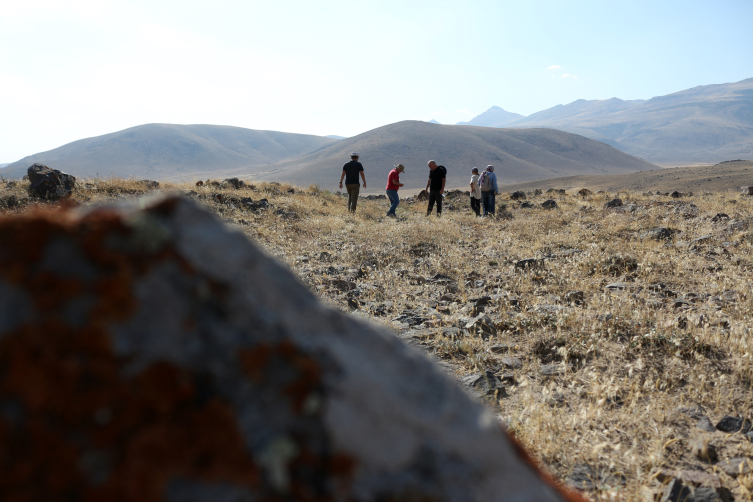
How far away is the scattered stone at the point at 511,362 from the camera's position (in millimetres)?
3365

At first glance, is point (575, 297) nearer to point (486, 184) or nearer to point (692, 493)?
point (692, 493)

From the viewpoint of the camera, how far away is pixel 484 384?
308cm

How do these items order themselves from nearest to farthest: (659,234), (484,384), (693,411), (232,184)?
(693,411), (484,384), (659,234), (232,184)

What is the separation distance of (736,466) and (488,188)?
1156cm

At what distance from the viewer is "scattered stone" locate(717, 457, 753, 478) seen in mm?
2128

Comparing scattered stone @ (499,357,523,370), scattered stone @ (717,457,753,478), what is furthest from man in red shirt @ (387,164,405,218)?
scattered stone @ (717,457,753,478)

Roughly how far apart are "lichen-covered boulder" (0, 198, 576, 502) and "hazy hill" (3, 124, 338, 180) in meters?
105

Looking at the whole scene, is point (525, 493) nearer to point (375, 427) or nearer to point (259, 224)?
point (375, 427)

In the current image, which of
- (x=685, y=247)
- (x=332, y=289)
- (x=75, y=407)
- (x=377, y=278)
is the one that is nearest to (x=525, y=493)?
(x=75, y=407)

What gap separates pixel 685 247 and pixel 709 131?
215 metres

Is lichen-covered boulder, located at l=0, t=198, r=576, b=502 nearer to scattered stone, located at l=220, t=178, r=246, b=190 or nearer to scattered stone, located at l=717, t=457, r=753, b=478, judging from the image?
scattered stone, located at l=717, t=457, r=753, b=478

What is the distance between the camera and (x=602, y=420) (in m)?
2.56

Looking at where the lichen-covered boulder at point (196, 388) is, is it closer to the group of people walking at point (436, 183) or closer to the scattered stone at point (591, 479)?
the scattered stone at point (591, 479)

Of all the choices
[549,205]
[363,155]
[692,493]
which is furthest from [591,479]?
[363,155]
